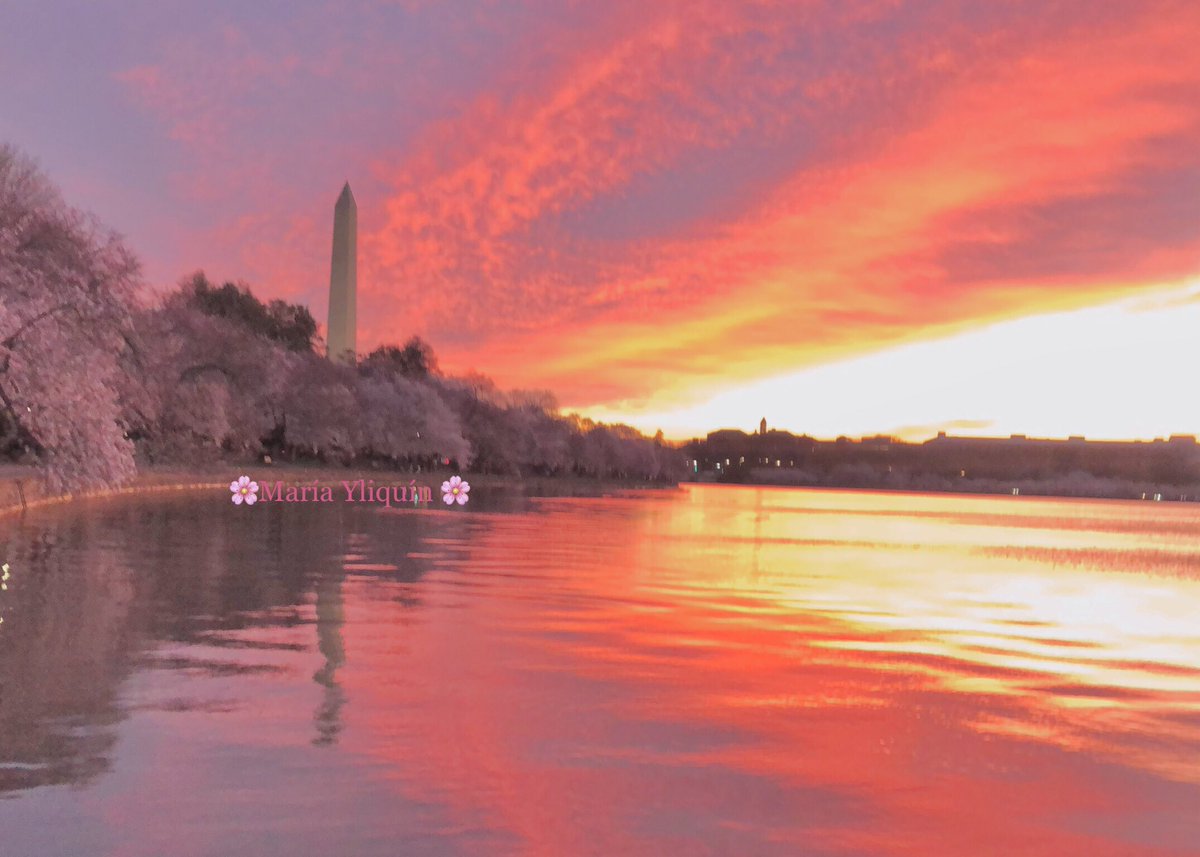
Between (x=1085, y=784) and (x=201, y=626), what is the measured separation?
9.95m

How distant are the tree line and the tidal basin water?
507 inches

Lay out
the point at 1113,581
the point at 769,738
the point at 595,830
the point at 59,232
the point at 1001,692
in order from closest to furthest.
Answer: the point at 595,830
the point at 769,738
the point at 1001,692
the point at 1113,581
the point at 59,232

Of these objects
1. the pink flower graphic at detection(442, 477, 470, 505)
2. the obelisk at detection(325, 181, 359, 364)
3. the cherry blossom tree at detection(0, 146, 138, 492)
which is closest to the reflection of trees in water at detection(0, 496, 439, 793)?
the cherry blossom tree at detection(0, 146, 138, 492)

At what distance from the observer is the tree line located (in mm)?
34219

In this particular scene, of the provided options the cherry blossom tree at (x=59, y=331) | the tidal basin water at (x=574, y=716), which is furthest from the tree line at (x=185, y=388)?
the tidal basin water at (x=574, y=716)

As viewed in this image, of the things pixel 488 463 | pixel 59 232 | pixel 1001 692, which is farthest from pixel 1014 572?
pixel 488 463

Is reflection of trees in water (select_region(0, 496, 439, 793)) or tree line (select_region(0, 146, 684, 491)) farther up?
tree line (select_region(0, 146, 684, 491))

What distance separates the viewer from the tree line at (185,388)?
34.2 metres

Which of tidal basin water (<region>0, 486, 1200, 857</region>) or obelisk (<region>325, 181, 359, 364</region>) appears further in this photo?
obelisk (<region>325, 181, 359, 364</region>)

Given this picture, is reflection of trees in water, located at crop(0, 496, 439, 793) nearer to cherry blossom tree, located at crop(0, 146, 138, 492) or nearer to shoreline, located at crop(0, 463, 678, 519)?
cherry blossom tree, located at crop(0, 146, 138, 492)

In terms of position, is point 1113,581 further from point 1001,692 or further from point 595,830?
point 595,830

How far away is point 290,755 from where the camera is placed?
26.5 ft

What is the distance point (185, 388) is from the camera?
7731cm

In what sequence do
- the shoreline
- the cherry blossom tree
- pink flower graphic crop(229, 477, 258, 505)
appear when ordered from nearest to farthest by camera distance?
the cherry blossom tree, the shoreline, pink flower graphic crop(229, 477, 258, 505)
